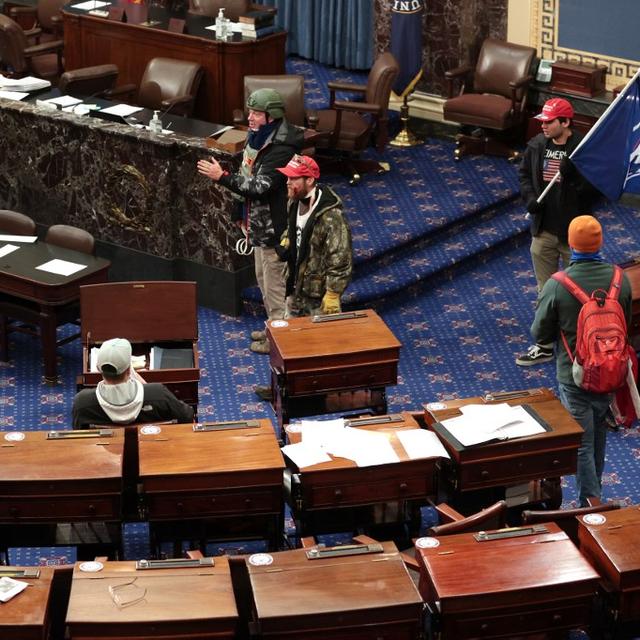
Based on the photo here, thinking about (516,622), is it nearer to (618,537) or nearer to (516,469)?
(618,537)

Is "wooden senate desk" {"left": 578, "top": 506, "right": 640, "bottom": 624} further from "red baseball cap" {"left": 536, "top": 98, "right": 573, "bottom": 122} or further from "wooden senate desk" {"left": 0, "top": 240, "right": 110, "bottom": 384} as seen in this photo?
"wooden senate desk" {"left": 0, "top": 240, "right": 110, "bottom": 384}

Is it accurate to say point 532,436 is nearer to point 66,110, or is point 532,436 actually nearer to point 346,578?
point 346,578

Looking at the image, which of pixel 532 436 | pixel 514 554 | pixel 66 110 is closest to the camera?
pixel 514 554

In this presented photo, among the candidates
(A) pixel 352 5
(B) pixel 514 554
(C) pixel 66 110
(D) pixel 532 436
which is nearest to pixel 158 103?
(C) pixel 66 110

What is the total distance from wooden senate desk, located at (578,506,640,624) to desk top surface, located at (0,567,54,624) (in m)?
2.24

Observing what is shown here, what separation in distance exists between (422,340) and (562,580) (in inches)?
176

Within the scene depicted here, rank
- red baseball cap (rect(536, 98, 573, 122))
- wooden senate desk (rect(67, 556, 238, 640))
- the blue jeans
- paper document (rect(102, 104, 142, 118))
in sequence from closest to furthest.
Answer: wooden senate desk (rect(67, 556, 238, 640)) → the blue jeans → red baseball cap (rect(536, 98, 573, 122)) → paper document (rect(102, 104, 142, 118))

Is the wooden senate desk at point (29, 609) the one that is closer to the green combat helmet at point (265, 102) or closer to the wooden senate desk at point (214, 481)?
the wooden senate desk at point (214, 481)

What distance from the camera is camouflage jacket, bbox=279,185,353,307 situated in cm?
796

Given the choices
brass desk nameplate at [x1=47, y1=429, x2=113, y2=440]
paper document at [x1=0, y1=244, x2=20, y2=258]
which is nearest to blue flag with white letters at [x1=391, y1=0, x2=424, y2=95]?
paper document at [x1=0, y1=244, x2=20, y2=258]

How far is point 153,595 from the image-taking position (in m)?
5.22

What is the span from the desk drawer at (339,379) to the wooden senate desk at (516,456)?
80 centimetres

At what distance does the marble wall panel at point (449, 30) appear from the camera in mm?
12836

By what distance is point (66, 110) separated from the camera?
34.6 feet
